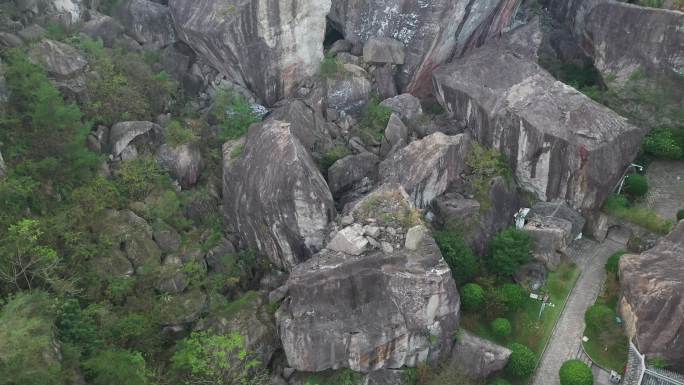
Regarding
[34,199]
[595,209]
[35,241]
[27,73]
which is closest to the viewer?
[35,241]

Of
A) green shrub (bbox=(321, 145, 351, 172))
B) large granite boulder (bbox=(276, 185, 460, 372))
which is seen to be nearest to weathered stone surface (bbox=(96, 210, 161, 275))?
large granite boulder (bbox=(276, 185, 460, 372))

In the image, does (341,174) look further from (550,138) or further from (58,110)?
(58,110)

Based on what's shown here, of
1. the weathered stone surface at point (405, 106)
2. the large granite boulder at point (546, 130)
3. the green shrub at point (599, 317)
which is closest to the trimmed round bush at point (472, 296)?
the green shrub at point (599, 317)

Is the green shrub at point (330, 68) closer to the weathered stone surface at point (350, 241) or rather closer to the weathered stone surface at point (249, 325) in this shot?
the weathered stone surface at point (350, 241)

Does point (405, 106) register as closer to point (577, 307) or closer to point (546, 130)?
point (546, 130)

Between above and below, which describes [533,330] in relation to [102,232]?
below

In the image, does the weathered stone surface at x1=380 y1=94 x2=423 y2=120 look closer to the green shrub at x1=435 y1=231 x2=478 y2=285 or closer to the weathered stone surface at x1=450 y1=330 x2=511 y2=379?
the green shrub at x1=435 y1=231 x2=478 y2=285

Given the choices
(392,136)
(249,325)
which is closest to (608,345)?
Answer: (392,136)

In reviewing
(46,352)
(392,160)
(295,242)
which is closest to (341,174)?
(392,160)
